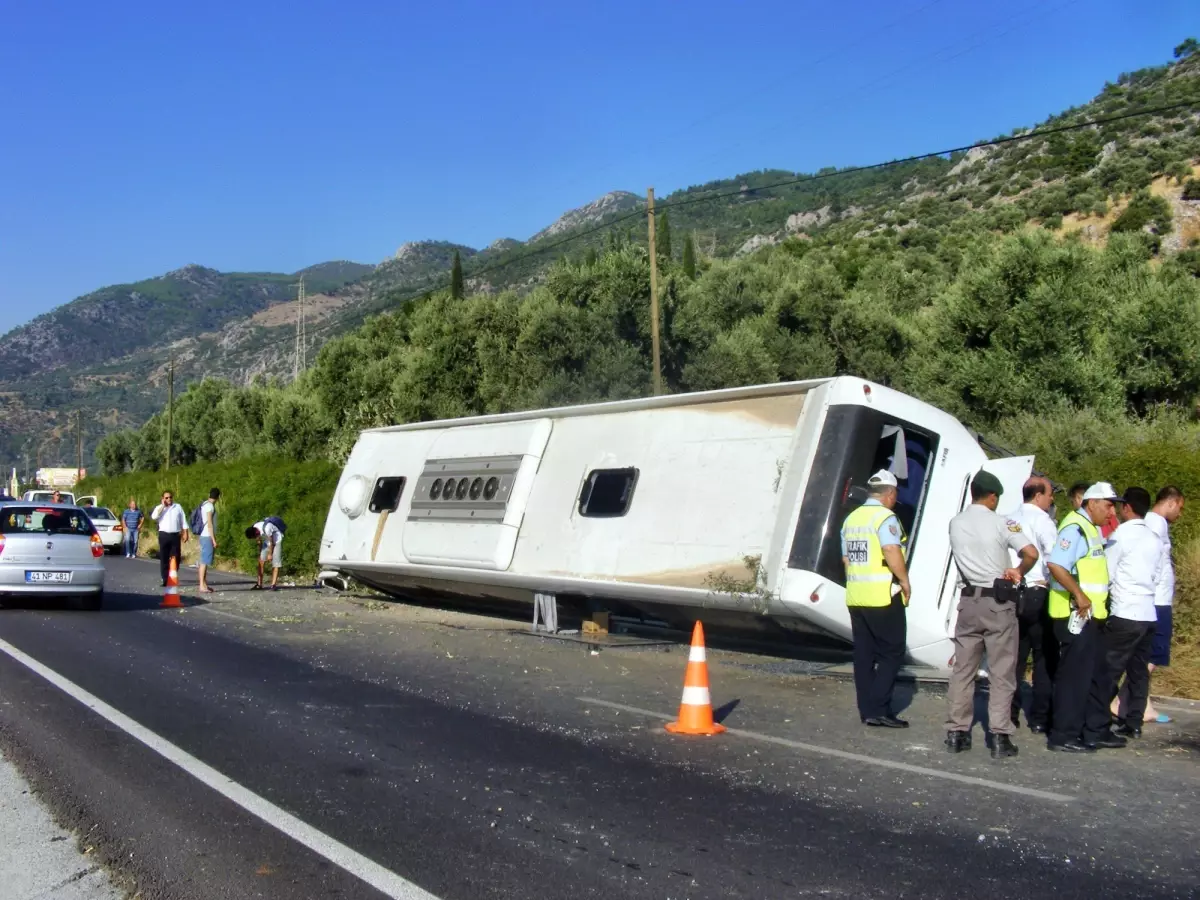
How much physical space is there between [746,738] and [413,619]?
9410 mm

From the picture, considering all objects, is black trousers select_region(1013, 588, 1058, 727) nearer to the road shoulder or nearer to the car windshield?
the road shoulder

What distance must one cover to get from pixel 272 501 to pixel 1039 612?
22.6 meters

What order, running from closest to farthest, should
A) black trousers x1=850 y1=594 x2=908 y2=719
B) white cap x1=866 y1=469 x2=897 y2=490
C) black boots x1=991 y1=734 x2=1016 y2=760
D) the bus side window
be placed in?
black boots x1=991 y1=734 x2=1016 y2=760 < black trousers x1=850 y1=594 x2=908 y2=719 < white cap x1=866 y1=469 x2=897 y2=490 < the bus side window

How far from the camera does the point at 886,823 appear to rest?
19.2ft

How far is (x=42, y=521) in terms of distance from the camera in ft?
57.0

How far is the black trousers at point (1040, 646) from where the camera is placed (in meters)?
8.09

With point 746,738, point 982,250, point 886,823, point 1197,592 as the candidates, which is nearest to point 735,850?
point 886,823

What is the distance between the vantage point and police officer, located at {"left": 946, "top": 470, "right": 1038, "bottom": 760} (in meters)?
7.41

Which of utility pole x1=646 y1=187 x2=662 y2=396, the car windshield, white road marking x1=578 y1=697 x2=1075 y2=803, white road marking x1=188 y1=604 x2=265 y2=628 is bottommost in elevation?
white road marking x1=188 y1=604 x2=265 y2=628

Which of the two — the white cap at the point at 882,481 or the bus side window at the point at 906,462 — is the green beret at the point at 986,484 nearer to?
the white cap at the point at 882,481

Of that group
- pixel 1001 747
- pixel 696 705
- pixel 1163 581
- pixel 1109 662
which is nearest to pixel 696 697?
pixel 696 705

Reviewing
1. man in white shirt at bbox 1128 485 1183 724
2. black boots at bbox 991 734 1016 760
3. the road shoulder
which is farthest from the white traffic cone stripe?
the road shoulder

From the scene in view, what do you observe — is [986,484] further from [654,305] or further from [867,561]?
[654,305]

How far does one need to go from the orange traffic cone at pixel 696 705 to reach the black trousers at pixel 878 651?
114cm
